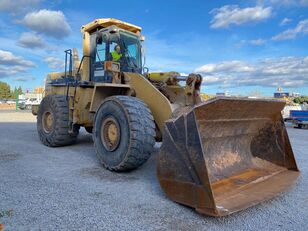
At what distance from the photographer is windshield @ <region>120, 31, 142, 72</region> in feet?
21.5

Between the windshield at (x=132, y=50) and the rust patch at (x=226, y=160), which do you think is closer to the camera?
the rust patch at (x=226, y=160)

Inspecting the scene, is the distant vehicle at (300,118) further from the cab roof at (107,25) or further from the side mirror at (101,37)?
the side mirror at (101,37)

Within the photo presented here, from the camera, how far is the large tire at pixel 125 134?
4.59 meters

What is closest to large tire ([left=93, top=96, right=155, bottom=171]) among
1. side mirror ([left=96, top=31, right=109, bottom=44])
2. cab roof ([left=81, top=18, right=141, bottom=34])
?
side mirror ([left=96, top=31, right=109, bottom=44])

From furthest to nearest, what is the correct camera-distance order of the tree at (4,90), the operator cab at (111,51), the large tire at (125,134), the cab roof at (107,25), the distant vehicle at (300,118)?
the tree at (4,90) < the distant vehicle at (300,118) < the cab roof at (107,25) < the operator cab at (111,51) < the large tire at (125,134)

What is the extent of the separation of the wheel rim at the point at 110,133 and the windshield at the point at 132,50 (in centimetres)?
172

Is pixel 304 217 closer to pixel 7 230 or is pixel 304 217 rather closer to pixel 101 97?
pixel 7 230

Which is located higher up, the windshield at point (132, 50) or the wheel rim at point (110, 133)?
the windshield at point (132, 50)

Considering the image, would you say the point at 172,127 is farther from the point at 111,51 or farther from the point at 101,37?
the point at 101,37

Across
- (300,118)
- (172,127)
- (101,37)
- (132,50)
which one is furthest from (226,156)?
(300,118)

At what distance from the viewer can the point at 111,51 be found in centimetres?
654

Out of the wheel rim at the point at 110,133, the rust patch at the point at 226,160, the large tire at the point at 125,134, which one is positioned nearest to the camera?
the rust patch at the point at 226,160

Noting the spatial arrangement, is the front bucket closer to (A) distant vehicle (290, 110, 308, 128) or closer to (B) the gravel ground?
(B) the gravel ground

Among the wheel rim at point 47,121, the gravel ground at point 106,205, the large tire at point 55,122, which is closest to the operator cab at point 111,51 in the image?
the large tire at point 55,122
